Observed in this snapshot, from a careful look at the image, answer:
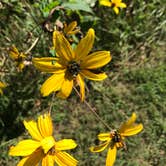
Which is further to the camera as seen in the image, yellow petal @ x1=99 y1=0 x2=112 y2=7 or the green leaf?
yellow petal @ x1=99 y1=0 x2=112 y2=7

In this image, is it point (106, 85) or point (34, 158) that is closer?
point (34, 158)

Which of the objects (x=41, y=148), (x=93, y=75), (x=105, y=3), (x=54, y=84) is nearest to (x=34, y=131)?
(x=41, y=148)

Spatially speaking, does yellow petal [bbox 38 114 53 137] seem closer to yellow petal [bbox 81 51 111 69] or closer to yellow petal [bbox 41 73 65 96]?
yellow petal [bbox 41 73 65 96]

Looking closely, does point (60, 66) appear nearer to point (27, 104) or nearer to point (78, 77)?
point (78, 77)

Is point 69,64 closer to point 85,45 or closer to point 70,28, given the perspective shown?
point 85,45

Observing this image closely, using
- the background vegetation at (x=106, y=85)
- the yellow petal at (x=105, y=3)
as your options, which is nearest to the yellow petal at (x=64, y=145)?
the background vegetation at (x=106, y=85)

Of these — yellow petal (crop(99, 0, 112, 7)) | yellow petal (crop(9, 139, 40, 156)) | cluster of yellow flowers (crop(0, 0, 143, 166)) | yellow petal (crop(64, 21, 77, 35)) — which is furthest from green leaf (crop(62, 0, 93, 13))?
yellow petal (crop(9, 139, 40, 156))
